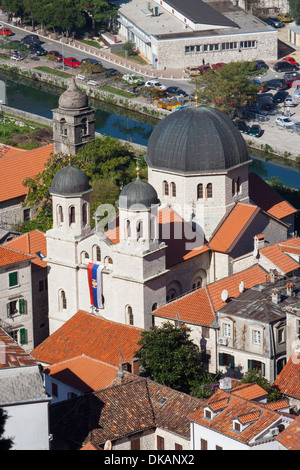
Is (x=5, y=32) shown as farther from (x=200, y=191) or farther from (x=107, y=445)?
(x=107, y=445)

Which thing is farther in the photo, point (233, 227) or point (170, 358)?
point (233, 227)

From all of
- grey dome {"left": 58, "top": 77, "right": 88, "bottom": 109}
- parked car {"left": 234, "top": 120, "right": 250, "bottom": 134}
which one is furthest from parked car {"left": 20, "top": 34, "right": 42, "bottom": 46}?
grey dome {"left": 58, "top": 77, "right": 88, "bottom": 109}

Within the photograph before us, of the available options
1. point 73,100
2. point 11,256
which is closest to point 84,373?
point 11,256

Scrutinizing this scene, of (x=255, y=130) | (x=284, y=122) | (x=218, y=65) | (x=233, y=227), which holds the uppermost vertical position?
(x=233, y=227)

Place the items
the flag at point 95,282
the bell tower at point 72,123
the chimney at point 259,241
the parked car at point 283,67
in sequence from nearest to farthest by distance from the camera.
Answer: the flag at point 95,282 < the chimney at point 259,241 < the bell tower at point 72,123 < the parked car at point 283,67

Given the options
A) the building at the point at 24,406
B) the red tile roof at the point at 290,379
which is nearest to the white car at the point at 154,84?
the red tile roof at the point at 290,379

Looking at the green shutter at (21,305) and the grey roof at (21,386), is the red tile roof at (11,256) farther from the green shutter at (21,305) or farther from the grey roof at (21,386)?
the grey roof at (21,386)

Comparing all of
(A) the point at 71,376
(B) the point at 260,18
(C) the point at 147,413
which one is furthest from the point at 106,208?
(B) the point at 260,18
